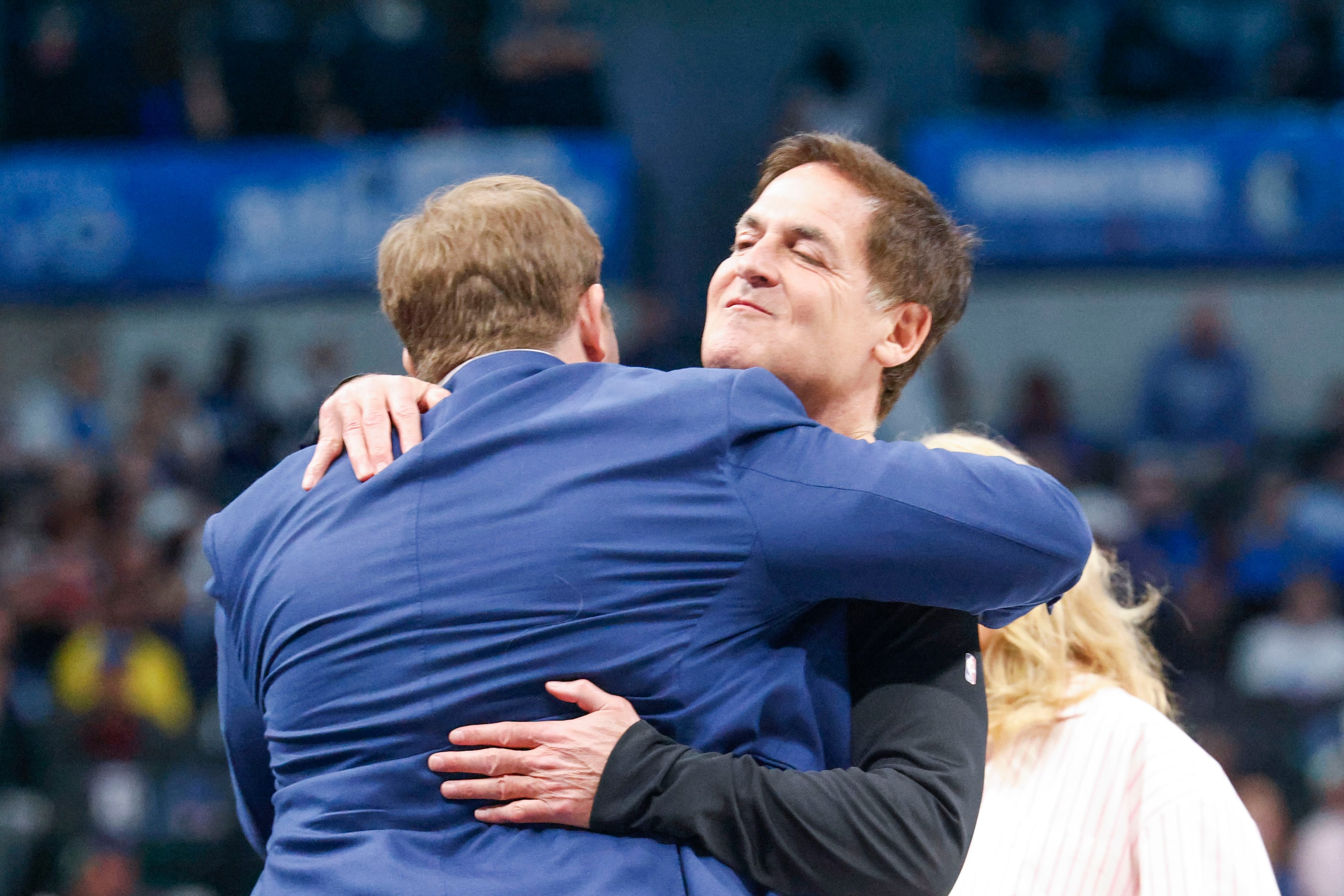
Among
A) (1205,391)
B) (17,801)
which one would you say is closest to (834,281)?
(17,801)

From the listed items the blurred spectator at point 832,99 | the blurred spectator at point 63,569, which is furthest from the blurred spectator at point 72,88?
the blurred spectator at point 832,99

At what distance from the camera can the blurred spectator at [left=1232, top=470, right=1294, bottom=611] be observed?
7762 millimetres

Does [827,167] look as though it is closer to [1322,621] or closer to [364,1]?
[1322,621]

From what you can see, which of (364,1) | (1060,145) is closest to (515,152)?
(364,1)

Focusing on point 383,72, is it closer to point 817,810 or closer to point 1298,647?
point 1298,647

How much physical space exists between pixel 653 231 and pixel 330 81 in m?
2.17

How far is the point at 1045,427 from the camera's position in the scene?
8.78 meters

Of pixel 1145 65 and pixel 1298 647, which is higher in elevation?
pixel 1145 65

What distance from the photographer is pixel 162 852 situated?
5648mm

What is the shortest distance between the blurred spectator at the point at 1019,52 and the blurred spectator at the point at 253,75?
4256 mm

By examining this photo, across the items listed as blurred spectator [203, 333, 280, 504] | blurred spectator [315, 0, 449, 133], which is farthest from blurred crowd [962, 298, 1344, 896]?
blurred spectator [203, 333, 280, 504]

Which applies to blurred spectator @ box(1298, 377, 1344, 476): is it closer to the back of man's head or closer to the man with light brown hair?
the man with light brown hair

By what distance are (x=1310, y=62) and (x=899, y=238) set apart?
26.4 ft

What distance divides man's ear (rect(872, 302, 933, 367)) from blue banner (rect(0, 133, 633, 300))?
622 centimetres
